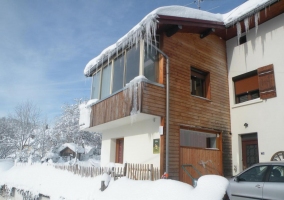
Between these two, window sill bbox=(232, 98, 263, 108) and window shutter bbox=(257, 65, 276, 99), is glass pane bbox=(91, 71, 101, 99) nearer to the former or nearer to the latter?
window sill bbox=(232, 98, 263, 108)

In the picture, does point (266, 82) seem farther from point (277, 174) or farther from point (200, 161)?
point (277, 174)

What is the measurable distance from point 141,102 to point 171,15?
3.56 meters

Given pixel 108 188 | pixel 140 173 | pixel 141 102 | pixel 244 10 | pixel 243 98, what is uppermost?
pixel 244 10

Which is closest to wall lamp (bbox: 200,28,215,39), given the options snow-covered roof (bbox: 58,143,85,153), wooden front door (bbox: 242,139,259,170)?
wooden front door (bbox: 242,139,259,170)

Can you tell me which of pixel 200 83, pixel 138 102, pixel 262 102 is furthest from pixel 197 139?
pixel 138 102

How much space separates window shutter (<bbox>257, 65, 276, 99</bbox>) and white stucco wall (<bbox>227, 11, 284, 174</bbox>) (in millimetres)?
148

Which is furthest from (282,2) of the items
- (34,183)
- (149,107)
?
(34,183)

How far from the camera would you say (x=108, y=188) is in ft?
24.4

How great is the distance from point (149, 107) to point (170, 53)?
2.62 metres

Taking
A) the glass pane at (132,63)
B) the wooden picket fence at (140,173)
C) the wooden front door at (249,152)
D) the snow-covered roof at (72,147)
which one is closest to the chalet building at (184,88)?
the glass pane at (132,63)

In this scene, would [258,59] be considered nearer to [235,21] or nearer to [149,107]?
[235,21]

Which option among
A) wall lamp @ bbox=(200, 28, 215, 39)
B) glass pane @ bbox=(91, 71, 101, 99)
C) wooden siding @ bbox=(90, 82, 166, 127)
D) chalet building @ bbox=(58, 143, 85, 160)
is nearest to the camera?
wooden siding @ bbox=(90, 82, 166, 127)

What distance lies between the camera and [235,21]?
424 inches

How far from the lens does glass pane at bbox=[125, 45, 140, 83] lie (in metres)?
9.45
